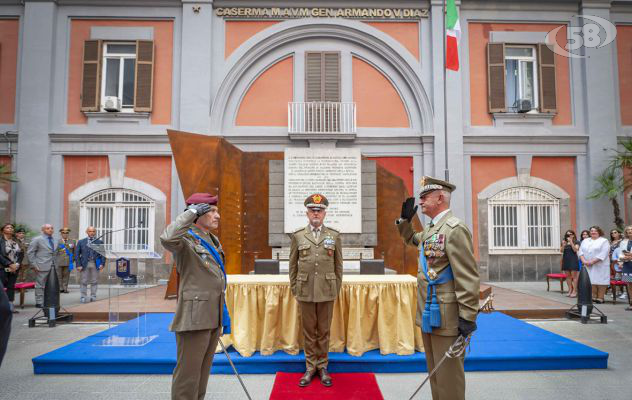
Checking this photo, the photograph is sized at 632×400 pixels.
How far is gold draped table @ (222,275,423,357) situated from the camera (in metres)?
4.12

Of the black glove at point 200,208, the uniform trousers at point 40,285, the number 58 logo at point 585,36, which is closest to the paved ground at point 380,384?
the black glove at point 200,208

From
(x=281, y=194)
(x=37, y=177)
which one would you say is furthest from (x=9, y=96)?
(x=281, y=194)

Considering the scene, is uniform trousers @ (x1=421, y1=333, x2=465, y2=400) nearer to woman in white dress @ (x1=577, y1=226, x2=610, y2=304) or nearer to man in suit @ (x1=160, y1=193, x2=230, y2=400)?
man in suit @ (x1=160, y1=193, x2=230, y2=400)

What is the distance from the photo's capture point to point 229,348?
14.0 ft

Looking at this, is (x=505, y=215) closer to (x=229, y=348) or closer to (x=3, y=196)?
(x=229, y=348)

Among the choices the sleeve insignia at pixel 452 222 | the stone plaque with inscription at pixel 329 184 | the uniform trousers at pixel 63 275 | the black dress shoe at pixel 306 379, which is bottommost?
the black dress shoe at pixel 306 379

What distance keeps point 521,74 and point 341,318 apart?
9.97m

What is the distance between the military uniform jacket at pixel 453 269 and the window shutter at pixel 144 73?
9.87 metres

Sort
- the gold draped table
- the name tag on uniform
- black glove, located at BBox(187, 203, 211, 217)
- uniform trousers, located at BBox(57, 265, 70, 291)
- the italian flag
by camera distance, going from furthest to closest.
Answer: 1. the italian flag
2. uniform trousers, located at BBox(57, 265, 70, 291)
3. the gold draped table
4. the name tag on uniform
5. black glove, located at BBox(187, 203, 211, 217)

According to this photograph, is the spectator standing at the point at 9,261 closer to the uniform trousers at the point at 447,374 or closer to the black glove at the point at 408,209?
the black glove at the point at 408,209

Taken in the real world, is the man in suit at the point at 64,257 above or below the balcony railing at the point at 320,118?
below

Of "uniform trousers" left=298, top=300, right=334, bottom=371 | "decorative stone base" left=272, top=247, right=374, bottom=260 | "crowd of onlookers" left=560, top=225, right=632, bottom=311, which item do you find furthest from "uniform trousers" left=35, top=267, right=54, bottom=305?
"crowd of onlookers" left=560, top=225, right=632, bottom=311

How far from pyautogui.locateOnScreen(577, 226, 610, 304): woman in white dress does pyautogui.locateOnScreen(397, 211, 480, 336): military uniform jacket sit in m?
6.34

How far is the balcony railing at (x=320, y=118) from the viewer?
10.7 metres
